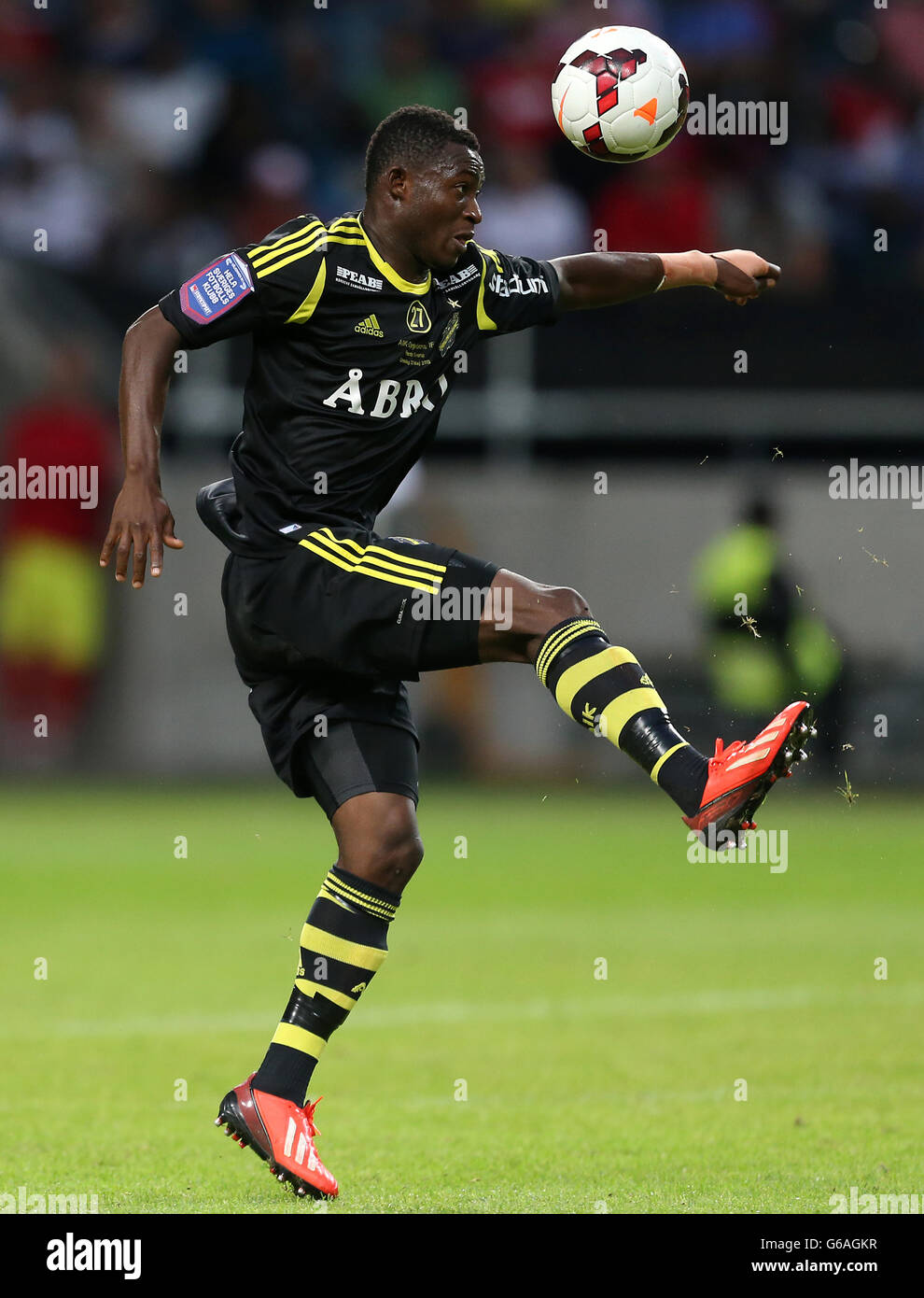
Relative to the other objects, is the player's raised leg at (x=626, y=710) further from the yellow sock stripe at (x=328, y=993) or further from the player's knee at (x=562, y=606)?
the yellow sock stripe at (x=328, y=993)

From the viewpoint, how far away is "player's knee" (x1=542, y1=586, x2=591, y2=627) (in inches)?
183

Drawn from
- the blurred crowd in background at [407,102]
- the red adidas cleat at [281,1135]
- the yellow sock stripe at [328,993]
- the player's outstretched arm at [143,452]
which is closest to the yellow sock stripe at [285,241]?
the player's outstretched arm at [143,452]

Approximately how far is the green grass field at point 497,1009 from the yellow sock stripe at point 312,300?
2.21 m

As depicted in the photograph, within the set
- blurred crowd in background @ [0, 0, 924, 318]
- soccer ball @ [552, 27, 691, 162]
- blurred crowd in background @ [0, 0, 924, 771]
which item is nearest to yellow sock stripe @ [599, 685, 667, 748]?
soccer ball @ [552, 27, 691, 162]

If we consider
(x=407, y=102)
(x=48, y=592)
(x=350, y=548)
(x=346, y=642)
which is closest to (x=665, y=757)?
(x=346, y=642)

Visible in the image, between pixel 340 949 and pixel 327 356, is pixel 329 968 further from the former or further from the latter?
pixel 327 356

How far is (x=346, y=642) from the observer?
481 cm

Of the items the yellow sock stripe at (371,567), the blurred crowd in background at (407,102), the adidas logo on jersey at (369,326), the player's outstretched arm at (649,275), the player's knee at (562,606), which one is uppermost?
the blurred crowd in background at (407,102)

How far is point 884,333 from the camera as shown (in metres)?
15.2

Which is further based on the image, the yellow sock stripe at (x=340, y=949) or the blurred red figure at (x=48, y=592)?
the blurred red figure at (x=48, y=592)

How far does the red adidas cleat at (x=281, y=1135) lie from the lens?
15.6 feet

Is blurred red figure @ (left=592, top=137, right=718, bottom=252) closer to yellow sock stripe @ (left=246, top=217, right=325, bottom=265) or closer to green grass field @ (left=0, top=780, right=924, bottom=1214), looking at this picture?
green grass field @ (left=0, top=780, right=924, bottom=1214)

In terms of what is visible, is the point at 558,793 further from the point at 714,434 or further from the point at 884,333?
the point at 884,333
